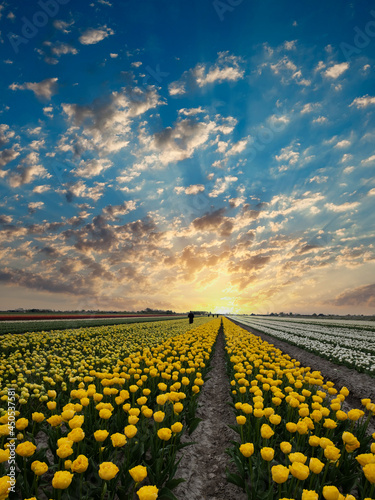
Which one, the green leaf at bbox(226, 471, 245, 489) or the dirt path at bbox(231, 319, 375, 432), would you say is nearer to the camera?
the green leaf at bbox(226, 471, 245, 489)

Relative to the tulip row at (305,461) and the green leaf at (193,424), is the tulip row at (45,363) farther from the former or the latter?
the tulip row at (305,461)

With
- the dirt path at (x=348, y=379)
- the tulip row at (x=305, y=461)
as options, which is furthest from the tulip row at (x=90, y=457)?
the dirt path at (x=348, y=379)

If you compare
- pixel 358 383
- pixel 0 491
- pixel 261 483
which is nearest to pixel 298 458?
pixel 261 483

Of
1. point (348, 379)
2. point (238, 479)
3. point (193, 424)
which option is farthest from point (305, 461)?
point (348, 379)

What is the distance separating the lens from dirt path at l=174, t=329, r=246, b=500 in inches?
151

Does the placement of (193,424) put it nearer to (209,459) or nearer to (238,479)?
(209,459)

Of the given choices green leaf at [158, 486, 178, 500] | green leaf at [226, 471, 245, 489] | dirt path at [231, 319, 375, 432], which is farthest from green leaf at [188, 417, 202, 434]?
dirt path at [231, 319, 375, 432]

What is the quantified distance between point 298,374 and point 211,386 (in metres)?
4.59

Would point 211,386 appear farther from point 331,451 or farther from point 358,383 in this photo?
point 331,451

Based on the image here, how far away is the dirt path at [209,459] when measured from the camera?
12.6ft

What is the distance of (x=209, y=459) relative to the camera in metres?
4.82

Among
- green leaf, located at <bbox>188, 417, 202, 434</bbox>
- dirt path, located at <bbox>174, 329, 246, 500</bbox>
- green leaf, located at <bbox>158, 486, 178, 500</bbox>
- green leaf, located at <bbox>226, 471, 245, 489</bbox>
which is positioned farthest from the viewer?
green leaf, located at <bbox>188, 417, 202, 434</bbox>

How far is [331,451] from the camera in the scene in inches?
106

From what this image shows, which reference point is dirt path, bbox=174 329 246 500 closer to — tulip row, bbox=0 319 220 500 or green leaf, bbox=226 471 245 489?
green leaf, bbox=226 471 245 489
